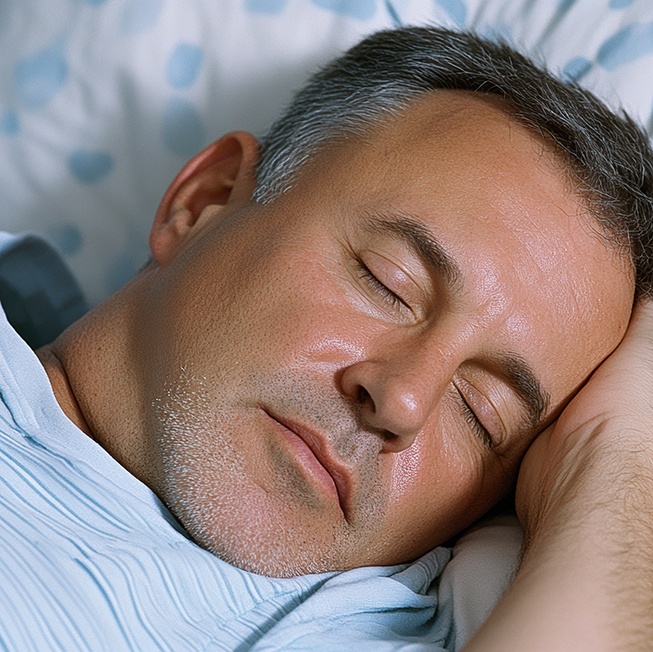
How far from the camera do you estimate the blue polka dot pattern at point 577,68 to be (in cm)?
170

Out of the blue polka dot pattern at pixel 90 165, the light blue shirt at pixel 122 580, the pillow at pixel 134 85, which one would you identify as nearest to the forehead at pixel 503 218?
the light blue shirt at pixel 122 580

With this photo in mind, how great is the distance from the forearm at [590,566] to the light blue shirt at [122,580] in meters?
0.15

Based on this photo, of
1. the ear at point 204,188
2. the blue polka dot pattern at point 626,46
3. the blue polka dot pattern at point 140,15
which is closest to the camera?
the ear at point 204,188

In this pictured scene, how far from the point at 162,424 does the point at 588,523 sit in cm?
53

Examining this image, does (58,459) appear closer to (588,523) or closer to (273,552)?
(273,552)

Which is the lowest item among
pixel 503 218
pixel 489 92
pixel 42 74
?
pixel 42 74

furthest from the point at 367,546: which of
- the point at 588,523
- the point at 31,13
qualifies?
the point at 31,13

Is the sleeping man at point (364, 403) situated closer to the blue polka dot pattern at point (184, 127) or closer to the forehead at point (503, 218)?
the forehead at point (503, 218)

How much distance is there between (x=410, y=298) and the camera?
1.18 m

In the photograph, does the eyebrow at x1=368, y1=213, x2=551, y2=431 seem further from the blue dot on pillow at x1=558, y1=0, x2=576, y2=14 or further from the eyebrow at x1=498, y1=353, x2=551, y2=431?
the blue dot on pillow at x1=558, y1=0, x2=576, y2=14

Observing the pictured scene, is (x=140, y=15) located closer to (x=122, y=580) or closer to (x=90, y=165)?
(x=90, y=165)

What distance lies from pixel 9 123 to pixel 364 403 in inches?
43.9

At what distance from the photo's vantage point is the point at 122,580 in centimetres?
104

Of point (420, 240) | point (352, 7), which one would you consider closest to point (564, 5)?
point (352, 7)
